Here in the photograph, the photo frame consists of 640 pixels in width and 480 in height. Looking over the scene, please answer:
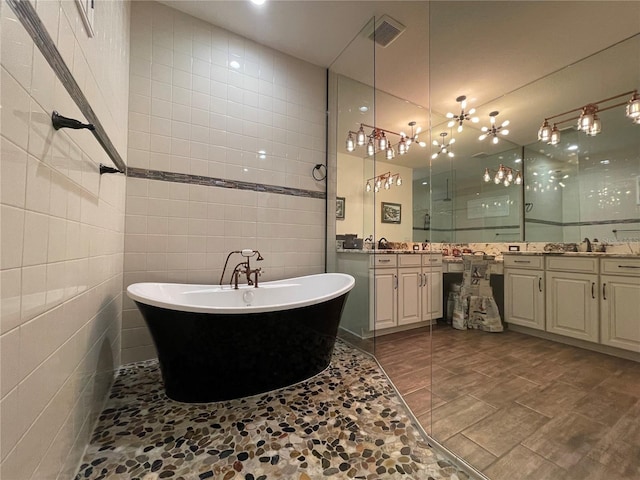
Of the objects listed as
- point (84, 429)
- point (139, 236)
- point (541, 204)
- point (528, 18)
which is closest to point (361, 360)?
point (84, 429)

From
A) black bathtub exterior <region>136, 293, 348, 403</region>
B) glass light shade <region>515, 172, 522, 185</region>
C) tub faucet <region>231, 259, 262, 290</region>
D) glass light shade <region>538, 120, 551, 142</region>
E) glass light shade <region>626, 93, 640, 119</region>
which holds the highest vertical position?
glass light shade <region>538, 120, 551, 142</region>

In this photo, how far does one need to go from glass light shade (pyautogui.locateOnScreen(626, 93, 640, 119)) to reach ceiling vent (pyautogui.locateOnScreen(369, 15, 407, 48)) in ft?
7.11

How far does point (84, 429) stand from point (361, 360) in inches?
68.5

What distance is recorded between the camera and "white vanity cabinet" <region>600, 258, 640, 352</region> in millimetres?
2072

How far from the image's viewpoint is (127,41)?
1869mm

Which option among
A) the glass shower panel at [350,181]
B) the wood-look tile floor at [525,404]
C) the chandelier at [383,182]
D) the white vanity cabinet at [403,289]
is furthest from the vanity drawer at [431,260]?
the chandelier at [383,182]

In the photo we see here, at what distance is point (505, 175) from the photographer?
369 centimetres

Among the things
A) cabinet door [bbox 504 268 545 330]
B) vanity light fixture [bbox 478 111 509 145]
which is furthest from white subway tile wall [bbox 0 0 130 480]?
vanity light fixture [bbox 478 111 509 145]

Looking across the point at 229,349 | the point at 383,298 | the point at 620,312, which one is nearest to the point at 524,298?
the point at 620,312

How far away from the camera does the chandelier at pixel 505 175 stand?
366 centimetres

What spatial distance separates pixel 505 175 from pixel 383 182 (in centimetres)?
194

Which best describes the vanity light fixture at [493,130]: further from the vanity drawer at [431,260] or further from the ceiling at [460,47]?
the vanity drawer at [431,260]

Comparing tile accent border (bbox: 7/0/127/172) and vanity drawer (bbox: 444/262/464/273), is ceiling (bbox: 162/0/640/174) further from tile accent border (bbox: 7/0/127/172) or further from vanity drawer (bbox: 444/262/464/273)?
vanity drawer (bbox: 444/262/464/273)

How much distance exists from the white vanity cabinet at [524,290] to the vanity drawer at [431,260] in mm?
756
